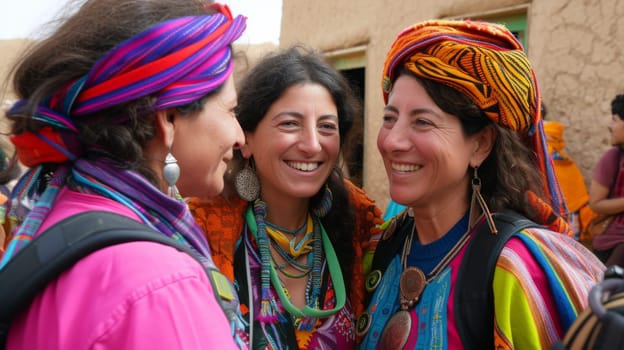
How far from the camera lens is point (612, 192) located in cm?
418

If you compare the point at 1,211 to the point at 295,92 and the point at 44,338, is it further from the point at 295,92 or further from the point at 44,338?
the point at 44,338

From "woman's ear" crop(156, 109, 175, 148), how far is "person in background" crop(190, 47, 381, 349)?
3.40 ft

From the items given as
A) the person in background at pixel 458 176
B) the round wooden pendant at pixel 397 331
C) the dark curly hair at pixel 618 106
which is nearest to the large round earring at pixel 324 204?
the person in background at pixel 458 176

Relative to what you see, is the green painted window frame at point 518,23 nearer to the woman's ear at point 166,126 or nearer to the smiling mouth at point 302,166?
the smiling mouth at point 302,166

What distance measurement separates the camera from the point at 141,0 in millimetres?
1291

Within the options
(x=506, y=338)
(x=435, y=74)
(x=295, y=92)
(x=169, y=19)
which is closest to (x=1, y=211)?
(x=295, y=92)

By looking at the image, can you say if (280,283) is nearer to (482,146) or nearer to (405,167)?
(405,167)

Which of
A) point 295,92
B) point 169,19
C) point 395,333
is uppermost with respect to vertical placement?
point 169,19

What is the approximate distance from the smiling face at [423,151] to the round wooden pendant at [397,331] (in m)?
0.40

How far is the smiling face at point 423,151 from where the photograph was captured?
2.07m

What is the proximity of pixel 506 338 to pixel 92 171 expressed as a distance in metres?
1.21

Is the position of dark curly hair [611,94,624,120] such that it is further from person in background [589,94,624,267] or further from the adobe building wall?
the adobe building wall

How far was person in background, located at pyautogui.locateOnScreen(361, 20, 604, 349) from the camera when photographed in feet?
6.07

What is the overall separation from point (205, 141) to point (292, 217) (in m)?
1.17
